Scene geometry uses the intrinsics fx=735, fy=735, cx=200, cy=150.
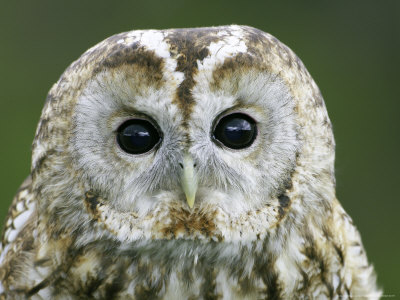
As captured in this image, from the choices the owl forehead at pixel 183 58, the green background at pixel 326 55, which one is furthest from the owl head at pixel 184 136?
the green background at pixel 326 55

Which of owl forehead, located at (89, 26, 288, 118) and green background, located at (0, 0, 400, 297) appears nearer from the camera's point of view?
owl forehead, located at (89, 26, 288, 118)

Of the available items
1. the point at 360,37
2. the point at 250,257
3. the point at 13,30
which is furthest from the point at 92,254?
the point at 360,37

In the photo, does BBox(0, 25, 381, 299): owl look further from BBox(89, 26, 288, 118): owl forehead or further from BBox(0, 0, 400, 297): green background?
BBox(0, 0, 400, 297): green background

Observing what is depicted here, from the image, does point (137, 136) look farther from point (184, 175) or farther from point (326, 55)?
point (326, 55)

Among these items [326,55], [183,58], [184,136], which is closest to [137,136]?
[184,136]

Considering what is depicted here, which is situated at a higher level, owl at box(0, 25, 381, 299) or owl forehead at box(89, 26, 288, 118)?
owl forehead at box(89, 26, 288, 118)

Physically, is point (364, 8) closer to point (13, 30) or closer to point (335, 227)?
point (13, 30)

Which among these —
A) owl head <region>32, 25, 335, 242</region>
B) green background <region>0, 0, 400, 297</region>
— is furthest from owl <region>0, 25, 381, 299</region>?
green background <region>0, 0, 400, 297</region>

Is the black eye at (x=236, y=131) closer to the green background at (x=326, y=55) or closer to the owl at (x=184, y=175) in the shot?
the owl at (x=184, y=175)
